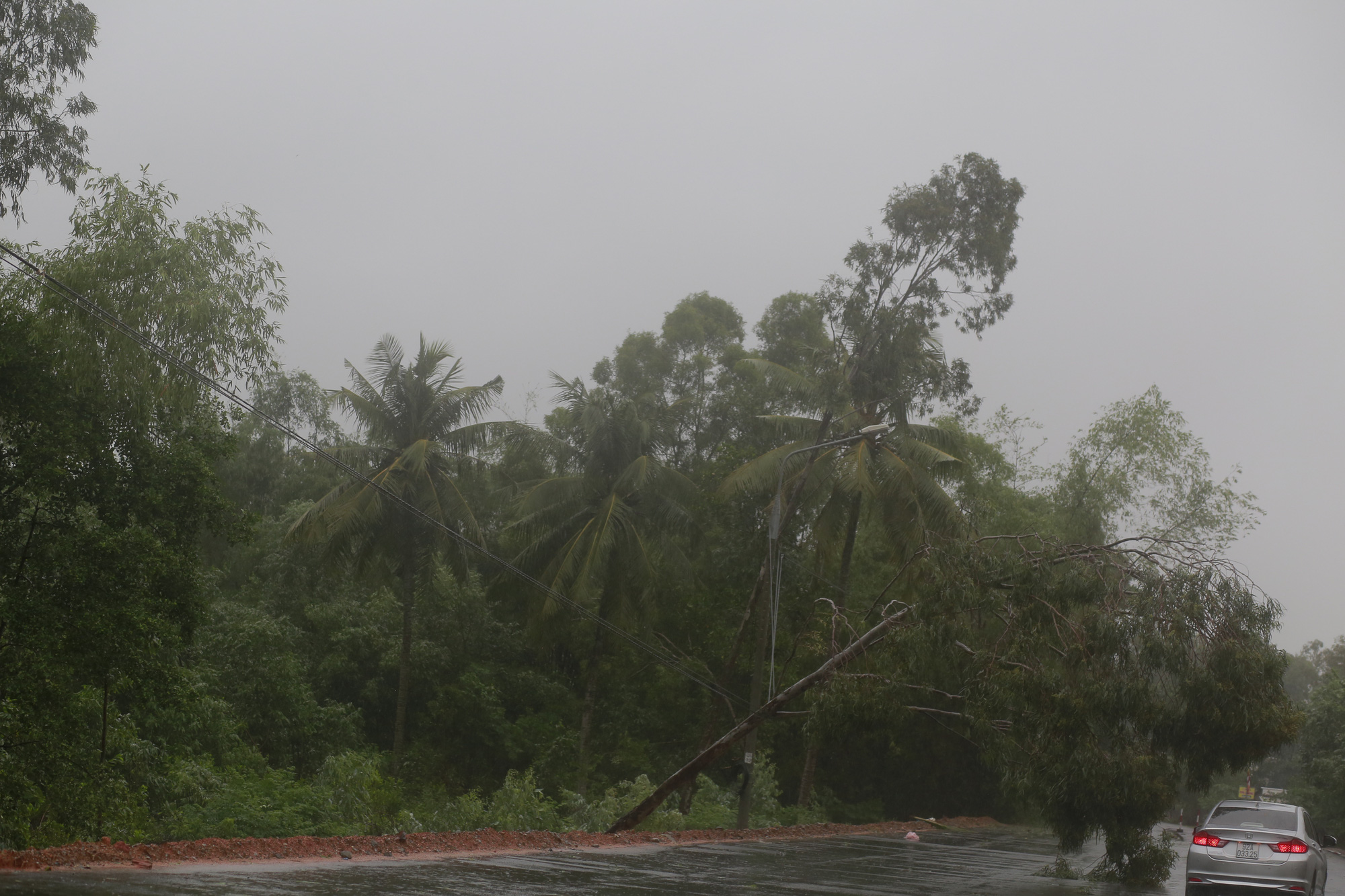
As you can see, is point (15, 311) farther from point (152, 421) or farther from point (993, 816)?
point (993, 816)

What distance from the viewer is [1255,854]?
12.5 metres

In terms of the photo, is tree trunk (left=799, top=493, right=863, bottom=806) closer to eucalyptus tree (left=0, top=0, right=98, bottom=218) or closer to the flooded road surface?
the flooded road surface

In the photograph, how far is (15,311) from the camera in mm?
13953

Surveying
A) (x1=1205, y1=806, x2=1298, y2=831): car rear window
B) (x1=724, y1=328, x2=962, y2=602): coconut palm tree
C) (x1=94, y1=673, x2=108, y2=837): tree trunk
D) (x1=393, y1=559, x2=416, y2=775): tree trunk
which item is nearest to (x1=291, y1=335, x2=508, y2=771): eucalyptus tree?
(x1=393, y1=559, x2=416, y2=775): tree trunk

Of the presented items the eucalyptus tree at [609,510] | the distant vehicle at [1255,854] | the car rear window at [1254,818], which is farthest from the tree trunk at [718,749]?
the eucalyptus tree at [609,510]

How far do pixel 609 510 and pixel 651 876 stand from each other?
14800 millimetres

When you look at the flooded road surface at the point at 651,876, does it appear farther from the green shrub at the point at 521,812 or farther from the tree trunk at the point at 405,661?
the tree trunk at the point at 405,661

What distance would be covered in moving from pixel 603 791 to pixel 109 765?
65.7ft

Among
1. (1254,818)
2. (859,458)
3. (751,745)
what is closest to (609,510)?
(859,458)

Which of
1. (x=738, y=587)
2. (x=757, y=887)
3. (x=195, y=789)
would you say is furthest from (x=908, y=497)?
(x=195, y=789)

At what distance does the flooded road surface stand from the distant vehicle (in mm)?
2298

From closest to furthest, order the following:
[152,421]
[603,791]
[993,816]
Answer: [152,421]
[603,791]
[993,816]

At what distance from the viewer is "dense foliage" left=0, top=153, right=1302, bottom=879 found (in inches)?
545

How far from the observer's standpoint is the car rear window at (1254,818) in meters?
12.8
